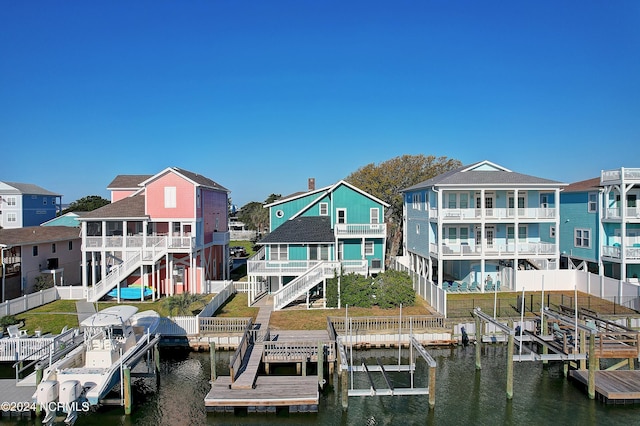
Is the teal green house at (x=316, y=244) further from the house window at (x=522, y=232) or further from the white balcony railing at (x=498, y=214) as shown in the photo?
the house window at (x=522, y=232)

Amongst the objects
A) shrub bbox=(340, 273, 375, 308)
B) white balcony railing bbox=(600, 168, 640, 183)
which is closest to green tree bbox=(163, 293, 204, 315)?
shrub bbox=(340, 273, 375, 308)

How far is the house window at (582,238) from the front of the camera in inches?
1264

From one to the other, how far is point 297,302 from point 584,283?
63.2 ft

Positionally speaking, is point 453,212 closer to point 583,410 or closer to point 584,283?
point 584,283

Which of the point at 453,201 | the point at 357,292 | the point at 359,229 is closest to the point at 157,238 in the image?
the point at 359,229

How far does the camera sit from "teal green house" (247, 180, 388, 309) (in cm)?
2781

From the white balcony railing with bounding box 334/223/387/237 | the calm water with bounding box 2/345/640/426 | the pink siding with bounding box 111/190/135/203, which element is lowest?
the calm water with bounding box 2/345/640/426

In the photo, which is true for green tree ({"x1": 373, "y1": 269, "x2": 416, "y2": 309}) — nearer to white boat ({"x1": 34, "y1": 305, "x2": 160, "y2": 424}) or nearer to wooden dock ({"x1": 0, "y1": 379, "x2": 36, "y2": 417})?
white boat ({"x1": 34, "y1": 305, "x2": 160, "y2": 424})

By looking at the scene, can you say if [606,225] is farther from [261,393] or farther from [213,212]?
[213,212]

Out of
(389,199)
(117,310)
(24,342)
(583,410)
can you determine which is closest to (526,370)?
(583,410)

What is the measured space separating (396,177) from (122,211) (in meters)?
34.0

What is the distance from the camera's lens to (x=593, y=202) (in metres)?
31.9

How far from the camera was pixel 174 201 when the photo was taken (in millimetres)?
30703

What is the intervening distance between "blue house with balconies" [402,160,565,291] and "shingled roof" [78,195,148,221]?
20.4 metres
